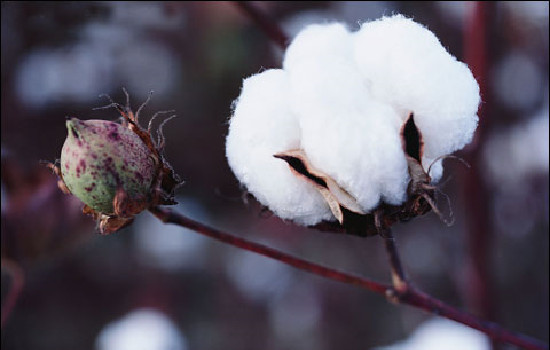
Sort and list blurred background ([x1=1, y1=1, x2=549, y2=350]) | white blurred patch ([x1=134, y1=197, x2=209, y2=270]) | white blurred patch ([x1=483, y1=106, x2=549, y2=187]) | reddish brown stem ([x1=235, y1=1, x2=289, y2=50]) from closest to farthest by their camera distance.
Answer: reddish brown stem ([x1=235, y1=1, x2=289, y2=50]), blurred background ([x1=1, y1=1, x2=549, y2=350]), white blurred patch ([x1=483, y1=106, x2=549, y2=187]), white blurred patch ([x1=134, y1=197, x2=209, y2=270])

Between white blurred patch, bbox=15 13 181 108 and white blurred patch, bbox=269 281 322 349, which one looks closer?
white blurred patch, bbox=15 13 181 108

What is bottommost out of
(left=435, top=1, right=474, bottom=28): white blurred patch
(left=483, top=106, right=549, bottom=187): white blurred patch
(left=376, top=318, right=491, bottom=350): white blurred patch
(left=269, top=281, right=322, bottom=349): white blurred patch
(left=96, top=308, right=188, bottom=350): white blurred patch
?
(left=269, top=281, right=322, bottom=349): white blurred patch

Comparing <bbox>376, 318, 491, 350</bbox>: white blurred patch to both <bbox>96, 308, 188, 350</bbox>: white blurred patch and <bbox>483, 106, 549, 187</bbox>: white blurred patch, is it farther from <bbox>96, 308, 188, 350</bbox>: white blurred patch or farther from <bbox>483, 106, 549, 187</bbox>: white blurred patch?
<bbox>96, 308, 188, 350</bbox>: white blurred patch

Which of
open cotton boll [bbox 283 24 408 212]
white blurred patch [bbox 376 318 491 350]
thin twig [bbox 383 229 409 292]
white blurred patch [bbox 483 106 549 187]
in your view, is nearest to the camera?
open cotton boll [bbox 283 24 408 212]

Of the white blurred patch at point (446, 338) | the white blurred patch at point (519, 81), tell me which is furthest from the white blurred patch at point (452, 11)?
the white blurred patch at point (446, 338)

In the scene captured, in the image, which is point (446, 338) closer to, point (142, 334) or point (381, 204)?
point (142, 334)

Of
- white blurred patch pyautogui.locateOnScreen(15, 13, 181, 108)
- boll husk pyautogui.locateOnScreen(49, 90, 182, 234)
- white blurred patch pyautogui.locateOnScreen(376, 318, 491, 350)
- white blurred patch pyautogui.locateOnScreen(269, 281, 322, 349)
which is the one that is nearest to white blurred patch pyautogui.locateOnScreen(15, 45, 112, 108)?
white blurred patch pyautogui.locateOnScreen(15, 13, 181, 108)

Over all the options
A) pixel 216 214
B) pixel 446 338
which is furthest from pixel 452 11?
pixel 216 214
